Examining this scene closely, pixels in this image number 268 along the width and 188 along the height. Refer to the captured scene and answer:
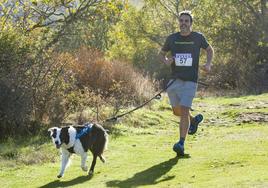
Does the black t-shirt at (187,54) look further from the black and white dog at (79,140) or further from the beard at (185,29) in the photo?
the black and white dog at (79,140)

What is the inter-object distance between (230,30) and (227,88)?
392cm

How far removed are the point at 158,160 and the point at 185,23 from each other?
2.61 meters

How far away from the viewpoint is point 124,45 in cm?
4566

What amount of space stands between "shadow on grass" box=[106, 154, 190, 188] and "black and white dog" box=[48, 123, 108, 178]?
2.86 ft

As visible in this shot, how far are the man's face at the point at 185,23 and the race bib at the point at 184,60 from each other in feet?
1.47

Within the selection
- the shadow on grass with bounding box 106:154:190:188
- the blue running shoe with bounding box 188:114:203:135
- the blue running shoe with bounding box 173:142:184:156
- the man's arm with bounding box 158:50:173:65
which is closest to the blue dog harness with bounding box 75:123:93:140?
the shadow on grass with bounding box 106:154:190:188

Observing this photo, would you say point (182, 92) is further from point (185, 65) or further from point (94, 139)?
point (94, 139)

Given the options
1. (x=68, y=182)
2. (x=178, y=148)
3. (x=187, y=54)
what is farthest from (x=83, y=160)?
(x=187, y=54)

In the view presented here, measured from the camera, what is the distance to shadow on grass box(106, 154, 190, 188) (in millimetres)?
8945

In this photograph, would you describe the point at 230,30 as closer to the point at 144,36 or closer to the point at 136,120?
the point at 144,36

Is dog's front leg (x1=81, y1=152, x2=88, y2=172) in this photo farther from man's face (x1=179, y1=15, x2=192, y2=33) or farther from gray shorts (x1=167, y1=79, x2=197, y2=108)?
man's face (x1=179, y1=15, x2=192, y2=33)

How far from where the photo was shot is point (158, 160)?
423 inches

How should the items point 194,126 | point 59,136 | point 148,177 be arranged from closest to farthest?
point 148,177, point 59,136, point 194,126

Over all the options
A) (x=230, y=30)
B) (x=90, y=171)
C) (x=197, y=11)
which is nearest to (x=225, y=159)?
(x=90, y=171)
